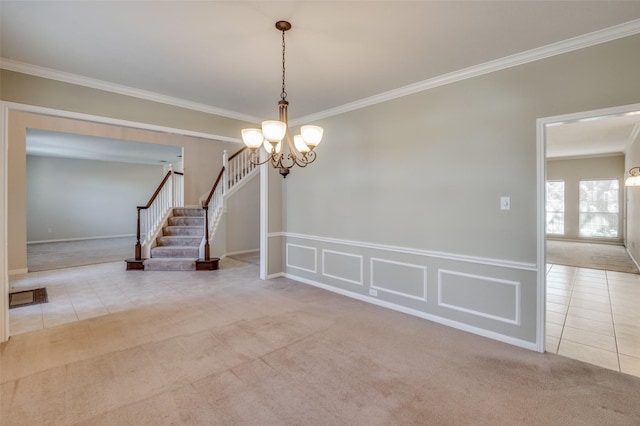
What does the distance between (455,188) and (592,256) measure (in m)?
6.63

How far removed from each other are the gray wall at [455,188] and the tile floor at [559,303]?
2.23 ft

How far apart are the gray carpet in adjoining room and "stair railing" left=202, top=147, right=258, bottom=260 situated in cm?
219

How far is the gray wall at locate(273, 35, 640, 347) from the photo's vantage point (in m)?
2.66

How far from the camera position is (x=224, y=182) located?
7.38 metres

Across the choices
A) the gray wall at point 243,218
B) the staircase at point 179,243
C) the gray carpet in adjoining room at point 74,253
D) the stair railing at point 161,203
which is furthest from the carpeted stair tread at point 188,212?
the gray carpet in adjoining room at point 74,253

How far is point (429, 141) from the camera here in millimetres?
3416

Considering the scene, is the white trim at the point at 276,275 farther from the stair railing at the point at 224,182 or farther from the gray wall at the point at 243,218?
the gray wall at the point at 243,218

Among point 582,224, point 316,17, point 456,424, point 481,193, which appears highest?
point 316,17

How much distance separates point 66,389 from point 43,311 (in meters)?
2.19

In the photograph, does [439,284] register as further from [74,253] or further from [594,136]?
[74,253]

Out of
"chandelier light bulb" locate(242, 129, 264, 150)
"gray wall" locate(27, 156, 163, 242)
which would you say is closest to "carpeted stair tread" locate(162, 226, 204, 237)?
"chandelier light bulb" locate(242, 129, 264, 150)

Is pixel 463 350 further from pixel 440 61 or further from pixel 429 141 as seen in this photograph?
pixel 440 61

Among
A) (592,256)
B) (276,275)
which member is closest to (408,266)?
(276,275)

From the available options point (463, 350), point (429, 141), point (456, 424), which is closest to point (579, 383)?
point (463, 350)
